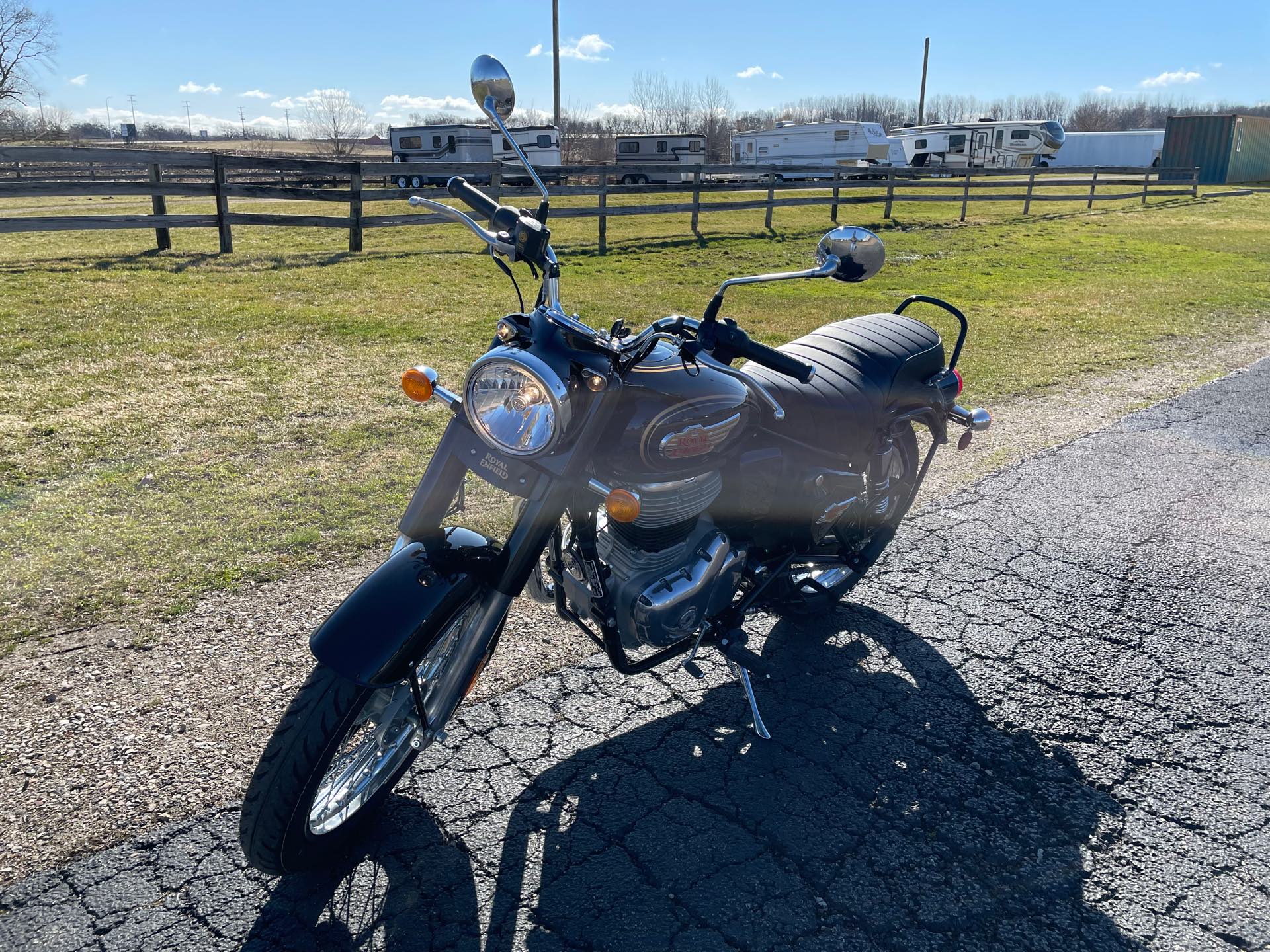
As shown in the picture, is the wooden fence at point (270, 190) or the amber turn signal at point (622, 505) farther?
the wooden fence at point (270, 190)

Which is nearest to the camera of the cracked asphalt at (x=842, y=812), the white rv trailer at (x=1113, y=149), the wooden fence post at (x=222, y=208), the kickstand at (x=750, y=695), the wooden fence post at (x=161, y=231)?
the cracked asphalt at (x=842, y=812)

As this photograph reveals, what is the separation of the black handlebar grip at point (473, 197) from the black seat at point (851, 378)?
1002 mm

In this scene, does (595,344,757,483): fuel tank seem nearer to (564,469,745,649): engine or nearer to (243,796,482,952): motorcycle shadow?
(564,469,745,649): engine

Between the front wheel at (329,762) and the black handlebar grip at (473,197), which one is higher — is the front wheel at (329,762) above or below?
below

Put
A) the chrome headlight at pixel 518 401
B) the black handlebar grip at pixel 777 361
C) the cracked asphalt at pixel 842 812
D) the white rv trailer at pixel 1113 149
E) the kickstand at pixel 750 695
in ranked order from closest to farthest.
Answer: the chrome headlight at pixel 518 401
the cracked asphalt at pixel 842 812
the black handlebar grip at pixel 777 361
the kickstand at pixel 750 695
the white rv trailer at pixel 1113 149

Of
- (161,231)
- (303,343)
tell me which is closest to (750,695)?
(303,343)

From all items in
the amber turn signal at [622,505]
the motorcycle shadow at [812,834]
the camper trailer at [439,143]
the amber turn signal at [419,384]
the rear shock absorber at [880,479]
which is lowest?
the motorcycle shadow at [812,834]

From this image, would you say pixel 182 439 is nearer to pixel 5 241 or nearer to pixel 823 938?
pixel 823 938

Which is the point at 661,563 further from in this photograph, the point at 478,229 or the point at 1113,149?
the point at 1113,149

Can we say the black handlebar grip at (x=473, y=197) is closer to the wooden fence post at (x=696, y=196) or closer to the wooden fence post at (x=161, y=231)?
the wooden fence post at (x=161, y=231)

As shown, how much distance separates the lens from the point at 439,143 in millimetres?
33812

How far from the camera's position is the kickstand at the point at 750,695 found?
297cm

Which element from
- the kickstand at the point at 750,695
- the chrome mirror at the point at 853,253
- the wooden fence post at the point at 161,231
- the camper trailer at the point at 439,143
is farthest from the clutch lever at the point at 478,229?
the camper trailer at the point at 439,143

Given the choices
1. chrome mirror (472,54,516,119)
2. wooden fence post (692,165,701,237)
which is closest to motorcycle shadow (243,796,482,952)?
chrome mirror (472,54,516,119)
